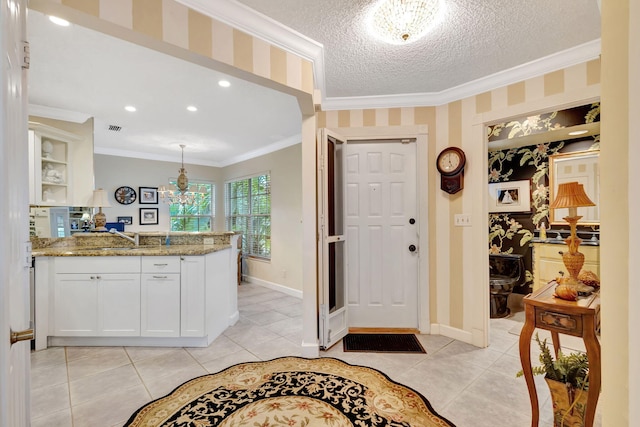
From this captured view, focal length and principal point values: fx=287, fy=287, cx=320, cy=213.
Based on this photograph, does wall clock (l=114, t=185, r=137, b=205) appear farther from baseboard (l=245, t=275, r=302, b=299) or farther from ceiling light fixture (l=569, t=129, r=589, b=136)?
ceiling light fixture (l=569, t=129, r=589, b=136)

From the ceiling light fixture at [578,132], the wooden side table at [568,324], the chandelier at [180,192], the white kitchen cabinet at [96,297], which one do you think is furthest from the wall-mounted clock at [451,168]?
the chandelier at [180,192]

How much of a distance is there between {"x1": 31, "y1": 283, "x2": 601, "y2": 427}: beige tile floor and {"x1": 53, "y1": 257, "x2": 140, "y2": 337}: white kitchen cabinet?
0.64 feet

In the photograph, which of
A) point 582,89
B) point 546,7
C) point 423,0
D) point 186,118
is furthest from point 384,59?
point 186,118

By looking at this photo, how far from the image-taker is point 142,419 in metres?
1.75

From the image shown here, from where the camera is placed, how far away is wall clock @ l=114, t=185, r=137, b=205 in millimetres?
5520

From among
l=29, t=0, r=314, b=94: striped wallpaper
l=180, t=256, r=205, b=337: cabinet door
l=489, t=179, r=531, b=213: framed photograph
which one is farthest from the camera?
l=489, t=179, r=531, b=213: framed photograph

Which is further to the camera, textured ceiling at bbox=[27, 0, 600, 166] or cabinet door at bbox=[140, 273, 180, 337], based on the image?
cabinet door at bbox=[140, 273, 180, 337]

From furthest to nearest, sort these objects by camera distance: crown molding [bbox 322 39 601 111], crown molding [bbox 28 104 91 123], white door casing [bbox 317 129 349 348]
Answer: crown molding [bbox 28 104 91 123], white door casing [bbox 317 129 349 348], crown molding [bbox 322 39 601 111]

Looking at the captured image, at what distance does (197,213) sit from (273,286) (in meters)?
2.75

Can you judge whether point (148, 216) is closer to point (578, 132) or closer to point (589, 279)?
point (589, 279)

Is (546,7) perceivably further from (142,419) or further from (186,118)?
(186,118)

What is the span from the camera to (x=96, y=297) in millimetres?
2750

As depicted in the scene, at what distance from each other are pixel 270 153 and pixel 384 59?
3.31 m

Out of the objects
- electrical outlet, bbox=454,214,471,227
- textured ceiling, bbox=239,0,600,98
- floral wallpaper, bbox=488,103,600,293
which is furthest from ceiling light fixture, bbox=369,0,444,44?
floral wallpaper, bbox=488,103,600,293
